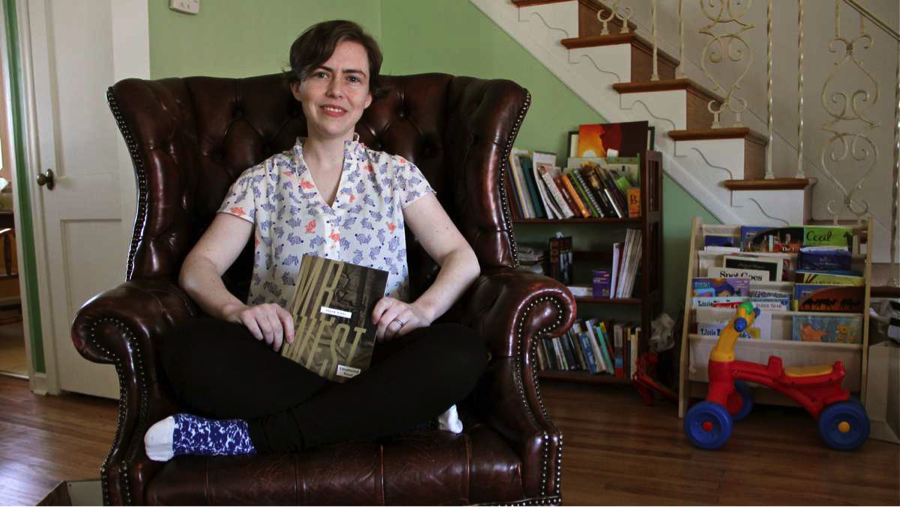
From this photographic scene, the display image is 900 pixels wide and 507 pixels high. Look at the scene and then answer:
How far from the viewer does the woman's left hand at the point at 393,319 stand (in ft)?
4.69

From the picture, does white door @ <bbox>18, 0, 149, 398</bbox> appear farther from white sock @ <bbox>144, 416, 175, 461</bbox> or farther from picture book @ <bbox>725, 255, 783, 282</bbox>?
picture book @ <bbox>725, 255, 783, 282</bbox>

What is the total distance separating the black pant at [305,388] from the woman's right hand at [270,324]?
6cm

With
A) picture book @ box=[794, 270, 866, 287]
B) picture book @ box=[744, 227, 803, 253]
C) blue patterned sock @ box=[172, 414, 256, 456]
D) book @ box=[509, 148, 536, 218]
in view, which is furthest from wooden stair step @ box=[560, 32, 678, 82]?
blue patterned sock @ box=[172, 414, 256, 456]

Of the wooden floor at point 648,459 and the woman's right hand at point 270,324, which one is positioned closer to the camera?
the woman's right hand at point 270,324

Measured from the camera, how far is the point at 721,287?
2740mm

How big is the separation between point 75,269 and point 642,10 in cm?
286

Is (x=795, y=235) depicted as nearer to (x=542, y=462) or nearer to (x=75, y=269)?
(x=542, y=462)

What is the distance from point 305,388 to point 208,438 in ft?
0.57

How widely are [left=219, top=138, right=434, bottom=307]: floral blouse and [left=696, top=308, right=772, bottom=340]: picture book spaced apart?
1396 millimetres

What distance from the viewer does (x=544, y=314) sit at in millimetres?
1433

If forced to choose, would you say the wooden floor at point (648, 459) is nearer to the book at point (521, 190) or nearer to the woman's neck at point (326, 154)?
the book at point (521, 190)

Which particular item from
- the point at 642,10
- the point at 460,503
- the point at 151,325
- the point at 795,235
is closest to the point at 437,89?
the point at 151,325

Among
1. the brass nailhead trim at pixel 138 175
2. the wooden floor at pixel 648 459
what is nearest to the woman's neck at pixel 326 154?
the brass nailhead trim at pixel 138 175

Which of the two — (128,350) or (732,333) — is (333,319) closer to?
(128,350)
